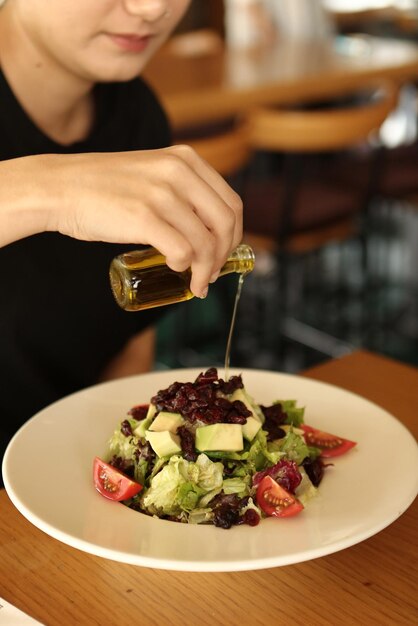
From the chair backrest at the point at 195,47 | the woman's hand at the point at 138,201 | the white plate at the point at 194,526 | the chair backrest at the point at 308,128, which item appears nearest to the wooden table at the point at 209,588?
the white plate at the point at 194,526

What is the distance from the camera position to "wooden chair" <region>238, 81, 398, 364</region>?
9.58 feet

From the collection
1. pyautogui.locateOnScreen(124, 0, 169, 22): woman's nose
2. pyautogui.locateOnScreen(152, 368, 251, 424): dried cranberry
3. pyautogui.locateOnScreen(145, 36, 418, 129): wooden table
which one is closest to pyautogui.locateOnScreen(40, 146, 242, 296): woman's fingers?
pyautogui.locateOnScreen(152, 368, 251, 424): dried cranberry

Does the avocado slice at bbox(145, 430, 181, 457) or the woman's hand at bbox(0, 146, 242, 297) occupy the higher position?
the woman's hand at bbox(0, 146, 242, 297)

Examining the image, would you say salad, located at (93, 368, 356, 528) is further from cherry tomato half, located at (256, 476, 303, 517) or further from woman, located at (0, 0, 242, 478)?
woman, located at (0, 0, 242, 478)

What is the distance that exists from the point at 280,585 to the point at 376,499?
13 cm

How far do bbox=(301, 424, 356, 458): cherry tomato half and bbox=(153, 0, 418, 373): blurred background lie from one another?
1.64 meters

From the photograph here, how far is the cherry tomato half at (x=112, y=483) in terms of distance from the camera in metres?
1.00

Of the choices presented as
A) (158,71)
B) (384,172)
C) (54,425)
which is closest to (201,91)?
(158,71)

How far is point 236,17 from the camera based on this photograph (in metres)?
4.32

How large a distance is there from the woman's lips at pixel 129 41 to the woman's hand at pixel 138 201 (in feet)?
1.22

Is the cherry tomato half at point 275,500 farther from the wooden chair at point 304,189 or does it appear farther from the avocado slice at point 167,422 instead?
the wooden chair at point 304,189

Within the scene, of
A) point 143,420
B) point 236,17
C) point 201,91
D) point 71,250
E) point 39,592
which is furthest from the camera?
point 236,17

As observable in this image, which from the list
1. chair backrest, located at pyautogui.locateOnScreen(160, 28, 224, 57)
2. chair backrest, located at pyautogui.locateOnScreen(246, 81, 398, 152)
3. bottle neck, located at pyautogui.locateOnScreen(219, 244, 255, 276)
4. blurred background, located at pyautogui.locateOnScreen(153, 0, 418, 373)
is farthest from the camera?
chair backrest, located at pyautogui.locateOnScreen(160, 28, 224, 57)

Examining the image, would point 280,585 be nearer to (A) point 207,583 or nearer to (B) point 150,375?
(A) point 207,583
